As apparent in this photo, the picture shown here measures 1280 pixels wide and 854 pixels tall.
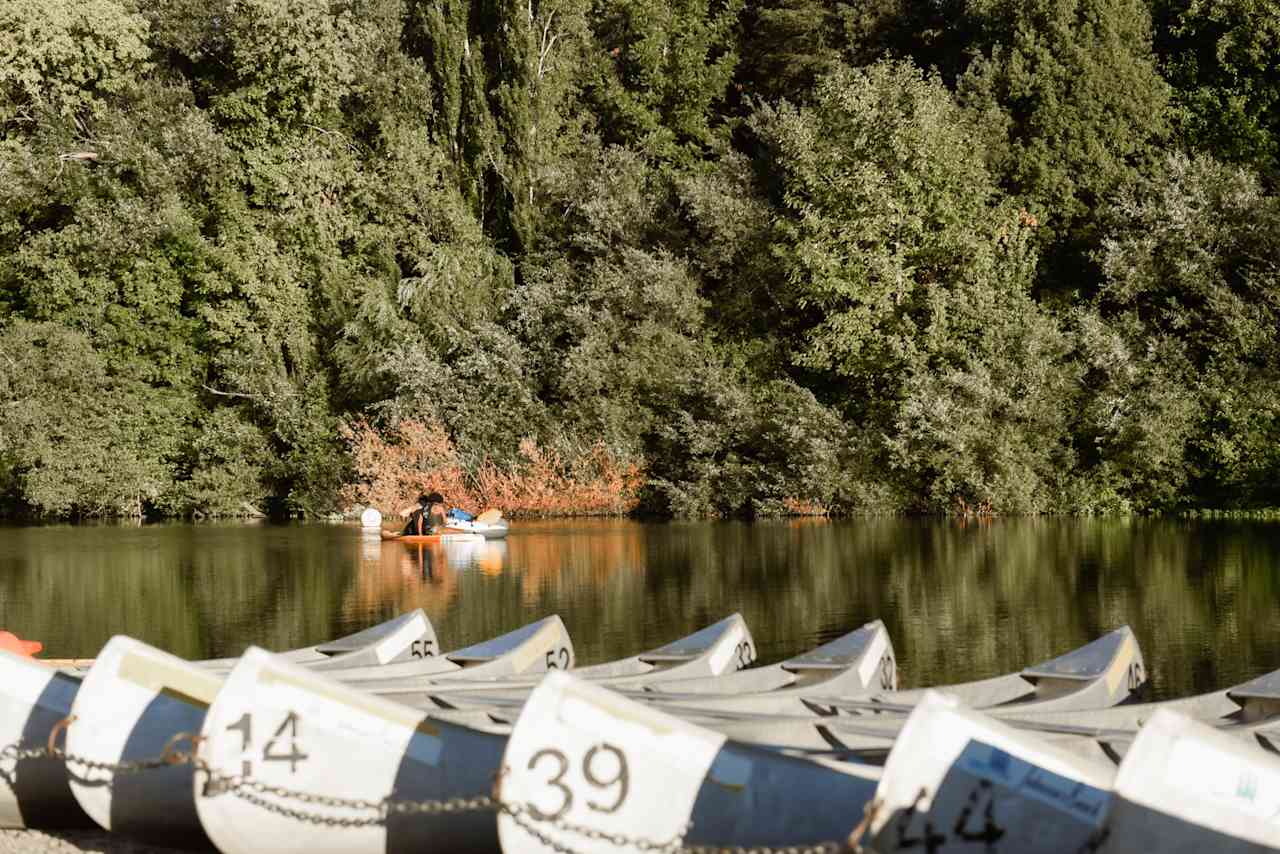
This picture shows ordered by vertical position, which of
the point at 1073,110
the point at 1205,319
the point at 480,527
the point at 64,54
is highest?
the point at 64,54

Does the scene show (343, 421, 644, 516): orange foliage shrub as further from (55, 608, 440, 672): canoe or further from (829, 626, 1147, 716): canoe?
(829, 626, 1147, 716): canoe

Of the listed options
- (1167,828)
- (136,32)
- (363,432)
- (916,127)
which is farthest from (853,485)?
(1167,828)

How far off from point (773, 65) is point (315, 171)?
1278 cm

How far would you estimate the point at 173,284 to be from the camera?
3869cm

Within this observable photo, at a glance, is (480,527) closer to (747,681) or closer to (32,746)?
(747,681)

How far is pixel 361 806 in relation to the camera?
6.43 metres

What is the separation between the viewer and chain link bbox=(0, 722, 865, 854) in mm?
5816

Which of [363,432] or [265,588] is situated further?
[363,432]

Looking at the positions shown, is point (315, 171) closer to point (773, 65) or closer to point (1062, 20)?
point (773, 65)

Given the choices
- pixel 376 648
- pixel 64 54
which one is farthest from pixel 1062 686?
pixel 64 54

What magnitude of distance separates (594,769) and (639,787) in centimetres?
18

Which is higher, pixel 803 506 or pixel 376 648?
pixel 376 648

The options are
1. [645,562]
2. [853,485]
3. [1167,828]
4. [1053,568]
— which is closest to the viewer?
[1167,828]

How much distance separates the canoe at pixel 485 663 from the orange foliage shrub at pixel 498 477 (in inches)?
935
